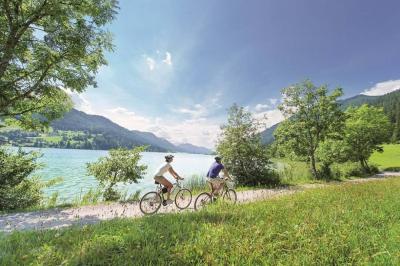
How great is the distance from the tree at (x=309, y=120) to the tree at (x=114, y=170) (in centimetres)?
1635

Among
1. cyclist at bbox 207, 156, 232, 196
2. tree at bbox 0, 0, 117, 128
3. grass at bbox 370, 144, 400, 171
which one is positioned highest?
tree at bbox 0, 0, 117, 128

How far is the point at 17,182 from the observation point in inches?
560

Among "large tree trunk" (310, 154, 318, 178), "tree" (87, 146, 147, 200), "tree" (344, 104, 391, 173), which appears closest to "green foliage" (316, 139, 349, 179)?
"tree" (344, 104, 391, 173)

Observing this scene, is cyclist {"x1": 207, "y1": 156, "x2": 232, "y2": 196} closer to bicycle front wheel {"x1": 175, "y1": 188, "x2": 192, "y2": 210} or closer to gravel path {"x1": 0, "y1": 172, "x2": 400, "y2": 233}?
bicycle front wheel {"x1": 175, "y1": 188, "x2": 192, "y2": 210}

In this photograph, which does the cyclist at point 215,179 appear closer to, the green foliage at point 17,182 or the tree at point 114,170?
the tree at point 114,170

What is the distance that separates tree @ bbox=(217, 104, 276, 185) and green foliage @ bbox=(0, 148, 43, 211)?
1326 cm

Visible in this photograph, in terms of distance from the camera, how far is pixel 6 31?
10781mm

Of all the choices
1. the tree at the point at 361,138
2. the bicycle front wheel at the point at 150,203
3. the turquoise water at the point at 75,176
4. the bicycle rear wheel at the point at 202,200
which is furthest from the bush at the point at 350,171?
the bicycle front wheel at the point at 150,203

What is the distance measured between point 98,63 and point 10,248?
1032 cm

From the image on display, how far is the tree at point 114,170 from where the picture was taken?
15.1m

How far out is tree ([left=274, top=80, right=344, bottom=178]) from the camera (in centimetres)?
2454

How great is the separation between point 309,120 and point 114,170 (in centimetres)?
1944

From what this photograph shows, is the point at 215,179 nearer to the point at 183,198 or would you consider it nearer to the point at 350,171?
the point at 183,198

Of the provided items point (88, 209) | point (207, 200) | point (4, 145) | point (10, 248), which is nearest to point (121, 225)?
point (10, 248)
